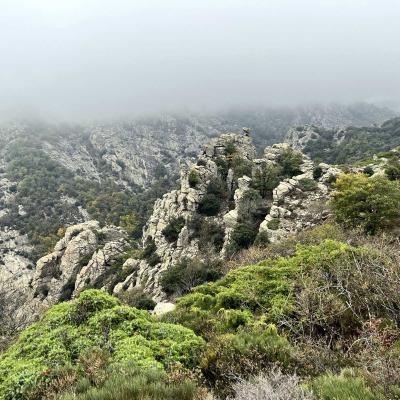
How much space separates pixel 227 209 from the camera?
43.1 metres

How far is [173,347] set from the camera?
29.6 ft

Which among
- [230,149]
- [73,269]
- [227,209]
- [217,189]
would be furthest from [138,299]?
[230,149]

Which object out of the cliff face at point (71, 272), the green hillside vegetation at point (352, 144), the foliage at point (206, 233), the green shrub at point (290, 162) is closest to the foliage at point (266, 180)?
the green shrub at point (290, 162)

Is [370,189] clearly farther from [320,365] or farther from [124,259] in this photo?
[124,259]

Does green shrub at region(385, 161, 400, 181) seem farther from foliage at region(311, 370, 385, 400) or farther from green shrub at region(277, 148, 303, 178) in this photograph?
foliage at region(311, 370, 385, 400)

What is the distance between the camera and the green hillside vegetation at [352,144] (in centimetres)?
8600

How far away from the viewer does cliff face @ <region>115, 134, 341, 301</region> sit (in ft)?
117

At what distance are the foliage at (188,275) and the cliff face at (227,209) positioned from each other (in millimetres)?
1207

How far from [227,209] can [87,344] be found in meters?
34.5

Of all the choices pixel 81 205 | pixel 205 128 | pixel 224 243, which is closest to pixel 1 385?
pixel 224 243

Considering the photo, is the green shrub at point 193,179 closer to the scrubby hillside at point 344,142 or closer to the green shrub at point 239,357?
the green shrub at point 239,357

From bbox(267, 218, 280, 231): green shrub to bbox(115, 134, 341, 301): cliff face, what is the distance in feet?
0.06

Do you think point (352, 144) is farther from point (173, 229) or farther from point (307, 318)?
point (307, 318)

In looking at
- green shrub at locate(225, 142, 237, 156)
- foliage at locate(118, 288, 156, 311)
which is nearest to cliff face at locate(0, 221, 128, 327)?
foliage at locate(118, 288, 156, 311)
